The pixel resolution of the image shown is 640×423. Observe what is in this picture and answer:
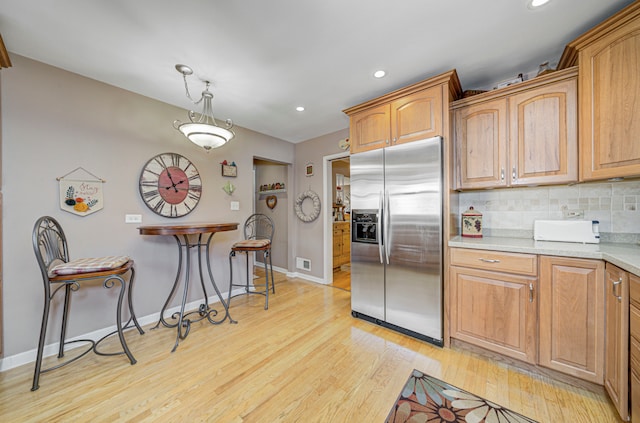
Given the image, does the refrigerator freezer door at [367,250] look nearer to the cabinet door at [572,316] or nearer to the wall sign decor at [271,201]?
the cabinet door at [572,316]

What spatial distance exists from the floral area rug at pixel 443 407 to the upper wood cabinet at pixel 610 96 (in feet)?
5.46

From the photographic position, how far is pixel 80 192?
2.12 metres

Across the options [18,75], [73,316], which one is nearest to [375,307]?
[73,316]

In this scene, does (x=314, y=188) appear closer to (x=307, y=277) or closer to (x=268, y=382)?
(x=307, y=277)

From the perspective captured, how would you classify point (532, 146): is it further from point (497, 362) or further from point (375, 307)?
point (375, 307)

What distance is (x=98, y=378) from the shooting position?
168 cm

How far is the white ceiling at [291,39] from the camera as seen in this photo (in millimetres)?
1443

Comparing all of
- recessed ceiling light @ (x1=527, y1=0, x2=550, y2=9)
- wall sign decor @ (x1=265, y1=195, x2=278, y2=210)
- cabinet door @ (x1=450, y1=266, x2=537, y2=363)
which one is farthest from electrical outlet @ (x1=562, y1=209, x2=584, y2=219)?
wall sign decor @ (x1=265, y1=195, x2=278, y2=210)

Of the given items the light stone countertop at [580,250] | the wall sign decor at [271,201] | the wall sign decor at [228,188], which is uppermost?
the wall sign decor at [228,188]

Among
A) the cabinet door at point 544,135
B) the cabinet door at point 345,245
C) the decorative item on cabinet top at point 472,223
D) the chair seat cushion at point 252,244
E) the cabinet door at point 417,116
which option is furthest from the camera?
the cabinet door at point 345,245

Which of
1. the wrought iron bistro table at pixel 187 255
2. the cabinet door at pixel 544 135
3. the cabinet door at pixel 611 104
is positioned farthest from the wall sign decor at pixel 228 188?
the cabinet door at pixel 611 104

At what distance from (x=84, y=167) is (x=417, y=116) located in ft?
10.4

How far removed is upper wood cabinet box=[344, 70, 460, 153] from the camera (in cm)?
206

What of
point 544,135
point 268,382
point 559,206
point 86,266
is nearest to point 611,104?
point 544,135
